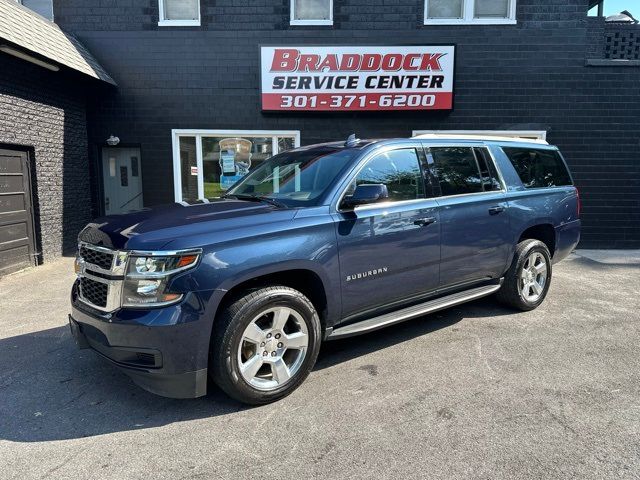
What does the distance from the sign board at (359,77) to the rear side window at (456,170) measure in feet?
16.0

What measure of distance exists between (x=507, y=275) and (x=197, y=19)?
26.2ft

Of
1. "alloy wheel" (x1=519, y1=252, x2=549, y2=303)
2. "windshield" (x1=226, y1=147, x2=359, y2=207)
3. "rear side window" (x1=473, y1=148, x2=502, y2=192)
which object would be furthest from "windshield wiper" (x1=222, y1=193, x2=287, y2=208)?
"alloy wheel" (x1=519, y1=252, x2=549, y2=303)

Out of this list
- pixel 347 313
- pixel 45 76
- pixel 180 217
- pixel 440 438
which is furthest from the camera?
pixel 45 76

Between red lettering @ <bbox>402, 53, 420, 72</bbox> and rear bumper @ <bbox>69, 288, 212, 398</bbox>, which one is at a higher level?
red lettering @ <bbox>402, 53, 420, 72</bbox>

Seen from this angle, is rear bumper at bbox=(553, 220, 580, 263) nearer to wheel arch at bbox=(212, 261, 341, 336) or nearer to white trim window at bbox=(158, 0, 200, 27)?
wheel arch at bbox=(212, 261, 341, 336)

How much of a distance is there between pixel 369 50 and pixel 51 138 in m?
6.30

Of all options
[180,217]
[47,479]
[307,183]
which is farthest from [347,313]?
[47,479]

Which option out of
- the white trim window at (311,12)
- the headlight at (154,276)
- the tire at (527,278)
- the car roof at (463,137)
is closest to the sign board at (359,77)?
the white trim window at (311,12)

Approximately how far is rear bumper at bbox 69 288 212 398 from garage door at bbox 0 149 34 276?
217 inches

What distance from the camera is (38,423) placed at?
3098mm

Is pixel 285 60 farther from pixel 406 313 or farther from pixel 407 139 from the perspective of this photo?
pixel 406 313

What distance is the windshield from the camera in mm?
3752

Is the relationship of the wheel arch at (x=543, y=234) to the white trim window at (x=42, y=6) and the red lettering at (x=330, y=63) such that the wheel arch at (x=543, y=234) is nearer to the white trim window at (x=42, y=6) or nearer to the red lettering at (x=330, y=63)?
the red lettering at (x=330, y=63)

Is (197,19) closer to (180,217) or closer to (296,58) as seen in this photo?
(296,58)
